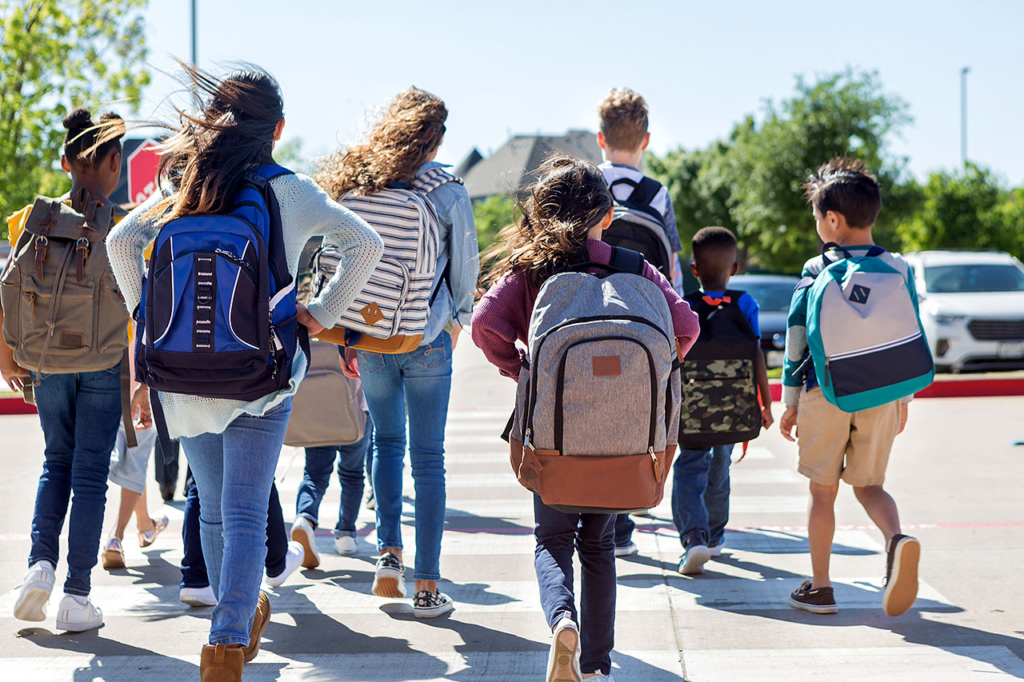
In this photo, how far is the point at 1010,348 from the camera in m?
14.2

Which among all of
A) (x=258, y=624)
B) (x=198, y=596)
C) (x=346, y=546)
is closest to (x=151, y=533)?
(x=346, y=546)

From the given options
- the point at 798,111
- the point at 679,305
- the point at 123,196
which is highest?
the point at 798,111

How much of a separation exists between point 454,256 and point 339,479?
1.65m

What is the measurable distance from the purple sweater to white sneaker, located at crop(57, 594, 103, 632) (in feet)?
6.84

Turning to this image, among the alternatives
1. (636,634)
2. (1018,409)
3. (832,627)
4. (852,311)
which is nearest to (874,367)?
(852,311)

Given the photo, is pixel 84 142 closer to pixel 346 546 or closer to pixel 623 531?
pixel 346 546

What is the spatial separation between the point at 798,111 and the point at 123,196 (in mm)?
22007

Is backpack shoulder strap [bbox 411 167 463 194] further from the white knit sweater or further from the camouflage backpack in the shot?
the camouflage backpack

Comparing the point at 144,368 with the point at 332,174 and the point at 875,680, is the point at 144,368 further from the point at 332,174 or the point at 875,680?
the point at 875,680

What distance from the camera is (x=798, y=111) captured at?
1411 inches

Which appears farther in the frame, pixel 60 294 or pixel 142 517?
pixel 142 517

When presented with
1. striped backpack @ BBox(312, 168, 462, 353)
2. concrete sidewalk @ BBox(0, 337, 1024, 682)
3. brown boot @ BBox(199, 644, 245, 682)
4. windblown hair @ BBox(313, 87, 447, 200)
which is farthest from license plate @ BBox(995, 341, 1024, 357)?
brown boot @ BBox(199, 644, 245, 682)

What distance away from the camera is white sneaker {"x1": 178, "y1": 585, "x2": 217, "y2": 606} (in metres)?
4.39

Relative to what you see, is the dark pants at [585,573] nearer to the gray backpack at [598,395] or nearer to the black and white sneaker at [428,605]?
the gray backpack at [598,395]
